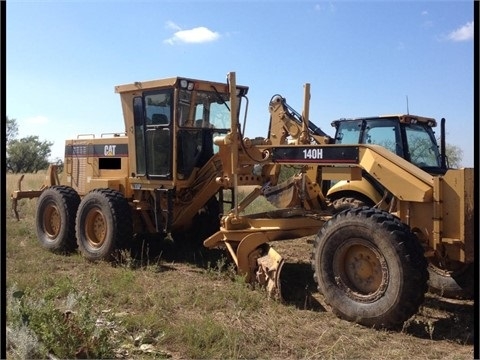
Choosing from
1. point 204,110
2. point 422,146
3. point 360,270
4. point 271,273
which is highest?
point 204,110

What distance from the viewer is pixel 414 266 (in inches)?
182

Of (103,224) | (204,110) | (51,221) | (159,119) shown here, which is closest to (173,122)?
(159,119)

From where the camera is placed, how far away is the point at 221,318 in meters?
5.14

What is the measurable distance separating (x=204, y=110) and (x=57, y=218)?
3450mm

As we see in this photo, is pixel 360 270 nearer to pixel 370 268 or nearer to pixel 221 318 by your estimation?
pixel 370 268

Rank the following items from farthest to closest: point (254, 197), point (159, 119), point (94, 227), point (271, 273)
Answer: point (94, 227) < point (159, 119) < point (254, 197) < point (271, 273)

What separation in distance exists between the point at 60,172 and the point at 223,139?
540 cm

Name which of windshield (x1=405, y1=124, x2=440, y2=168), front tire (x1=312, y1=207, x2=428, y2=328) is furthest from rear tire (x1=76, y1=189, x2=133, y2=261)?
windshield (x1=405, y1=124, x2=440, y2=168)

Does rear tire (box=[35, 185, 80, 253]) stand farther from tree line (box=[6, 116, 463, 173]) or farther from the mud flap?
tree line (box=[6, 116, 463, 173])

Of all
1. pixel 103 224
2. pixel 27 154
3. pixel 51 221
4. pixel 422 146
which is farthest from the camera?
pixel 27 154

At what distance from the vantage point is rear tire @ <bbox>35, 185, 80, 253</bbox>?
875 cm

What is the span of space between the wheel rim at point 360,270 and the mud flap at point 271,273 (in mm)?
719

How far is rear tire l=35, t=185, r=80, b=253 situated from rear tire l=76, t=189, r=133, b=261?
1.82 feet

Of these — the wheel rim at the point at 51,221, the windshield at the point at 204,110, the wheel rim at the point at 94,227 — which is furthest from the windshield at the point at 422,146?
the wheel rim at the point at 51,221
